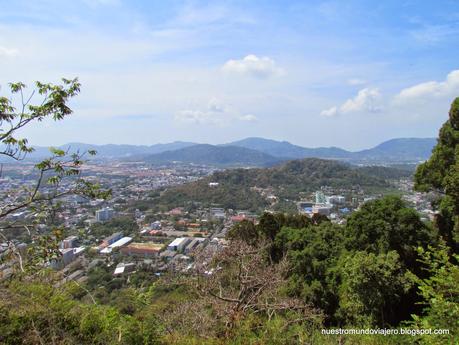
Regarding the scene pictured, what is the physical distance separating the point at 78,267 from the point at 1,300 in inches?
633

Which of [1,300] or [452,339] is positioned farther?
[1,300]

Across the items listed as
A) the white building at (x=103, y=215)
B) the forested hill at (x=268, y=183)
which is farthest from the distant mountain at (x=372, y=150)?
the white building at (x=103, y=215)

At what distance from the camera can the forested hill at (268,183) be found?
45.9 m

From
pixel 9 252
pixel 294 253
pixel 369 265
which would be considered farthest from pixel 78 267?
pixel 9 252

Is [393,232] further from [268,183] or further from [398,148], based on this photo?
[398,148]

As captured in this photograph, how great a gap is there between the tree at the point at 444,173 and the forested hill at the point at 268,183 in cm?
3136

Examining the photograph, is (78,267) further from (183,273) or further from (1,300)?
(1,300)

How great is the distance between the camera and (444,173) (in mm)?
9742

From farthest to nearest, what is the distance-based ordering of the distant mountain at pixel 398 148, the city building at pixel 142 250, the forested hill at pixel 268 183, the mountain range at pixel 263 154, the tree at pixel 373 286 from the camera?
the distant mountain at pixel 398 148, the mountain range at pixel 263 154, the forested hill at pixel 268 183, the city building at pixel 142 250, the tree at pixel 373 286

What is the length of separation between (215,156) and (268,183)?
76340 mm

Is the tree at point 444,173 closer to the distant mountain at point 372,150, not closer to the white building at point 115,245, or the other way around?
the white building at point 115,245

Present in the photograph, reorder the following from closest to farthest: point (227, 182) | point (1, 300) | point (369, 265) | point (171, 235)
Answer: point (1, 300) < point (369, 265) < point (171, 235) < point (227, 182)

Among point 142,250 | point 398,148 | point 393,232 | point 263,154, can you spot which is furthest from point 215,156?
point 393,232

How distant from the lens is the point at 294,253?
975cm
